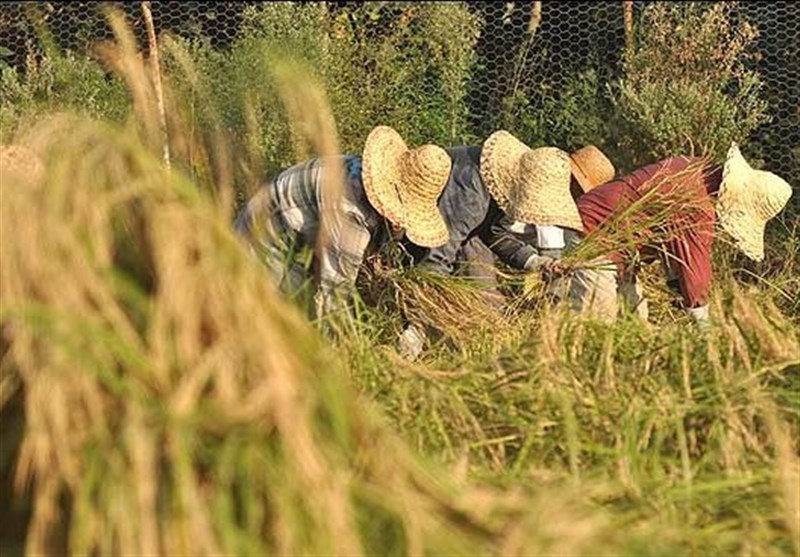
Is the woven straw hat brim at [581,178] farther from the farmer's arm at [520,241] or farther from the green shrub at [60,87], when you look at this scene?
the green shrub at [60,87]

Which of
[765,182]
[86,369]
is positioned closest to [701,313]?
[765,182]

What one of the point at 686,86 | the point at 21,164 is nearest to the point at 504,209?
the point at 21,164

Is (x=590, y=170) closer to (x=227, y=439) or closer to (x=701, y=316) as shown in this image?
(x=701, y=316)

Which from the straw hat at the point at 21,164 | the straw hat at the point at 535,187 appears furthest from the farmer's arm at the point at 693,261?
the straw hat at the point at 21,164

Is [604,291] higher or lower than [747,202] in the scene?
higher

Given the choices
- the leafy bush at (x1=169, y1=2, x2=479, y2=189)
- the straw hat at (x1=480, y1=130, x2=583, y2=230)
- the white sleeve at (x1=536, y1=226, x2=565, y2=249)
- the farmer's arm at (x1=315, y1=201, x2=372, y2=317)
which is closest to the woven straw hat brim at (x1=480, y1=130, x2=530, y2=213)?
the straw hat at (x1=480, y1=130, x2=583, y2=230)

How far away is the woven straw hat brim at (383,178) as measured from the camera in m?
4.40

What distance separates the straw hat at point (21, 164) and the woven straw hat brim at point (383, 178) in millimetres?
1733

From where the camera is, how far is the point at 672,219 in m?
4.79

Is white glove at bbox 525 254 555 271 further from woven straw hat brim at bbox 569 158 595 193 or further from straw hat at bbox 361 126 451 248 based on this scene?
woven straw hat brim at bbox 569 158 595 193

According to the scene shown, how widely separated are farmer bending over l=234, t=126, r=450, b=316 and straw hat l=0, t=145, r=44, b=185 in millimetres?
1195

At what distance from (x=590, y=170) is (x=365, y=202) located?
1205 millimetres

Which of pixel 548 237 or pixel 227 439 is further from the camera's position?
pixel 548 237

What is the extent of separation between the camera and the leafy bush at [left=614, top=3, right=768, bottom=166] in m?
7.07
